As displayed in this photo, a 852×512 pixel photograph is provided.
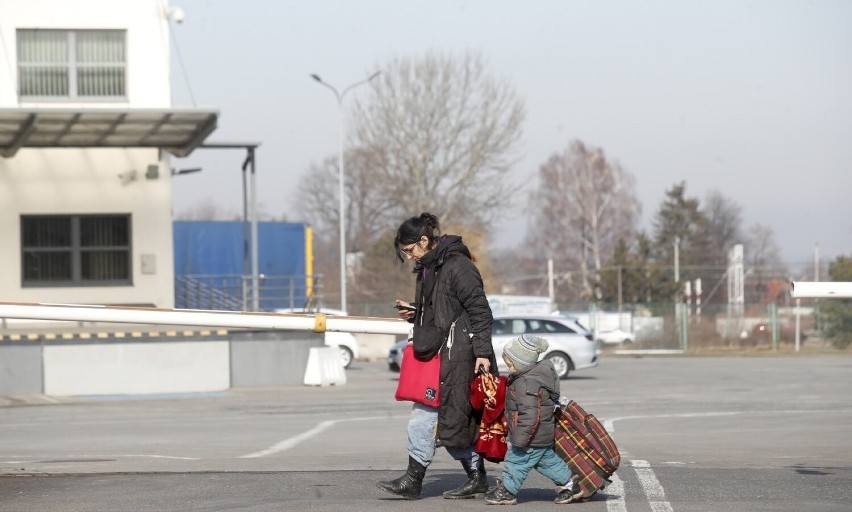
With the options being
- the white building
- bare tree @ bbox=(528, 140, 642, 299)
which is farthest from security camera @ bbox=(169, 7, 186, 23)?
bare tree @ bbox=(528, 140, 642, 299)

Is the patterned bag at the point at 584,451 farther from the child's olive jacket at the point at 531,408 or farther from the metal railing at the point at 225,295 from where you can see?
the metal railing at the point at 225,295

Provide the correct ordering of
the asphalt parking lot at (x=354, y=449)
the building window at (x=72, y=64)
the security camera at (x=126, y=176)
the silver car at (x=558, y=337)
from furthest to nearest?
1. the silver car at (x=558, y=337)
2. the security camera at (x=126, y=176)
3. the building window at (x=72, y=64)
4. the asphalt parking lot at (x=354, y=449)

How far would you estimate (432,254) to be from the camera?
7793 mm

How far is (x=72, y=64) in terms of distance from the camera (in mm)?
26906

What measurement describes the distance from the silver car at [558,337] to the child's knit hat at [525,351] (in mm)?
19756

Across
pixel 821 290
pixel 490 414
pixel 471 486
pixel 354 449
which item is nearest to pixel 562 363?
pixel 354 449

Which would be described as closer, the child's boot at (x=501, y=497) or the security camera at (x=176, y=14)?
the child's boot at (x=501, y=497)

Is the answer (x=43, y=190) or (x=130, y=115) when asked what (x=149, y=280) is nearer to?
(x=43, y=190)

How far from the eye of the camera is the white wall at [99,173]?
87.4 ft

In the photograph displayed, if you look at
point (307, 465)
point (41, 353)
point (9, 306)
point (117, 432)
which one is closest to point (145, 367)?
point (41, 353)

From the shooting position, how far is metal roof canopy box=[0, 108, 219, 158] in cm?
2361

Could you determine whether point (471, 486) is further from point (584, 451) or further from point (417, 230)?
point (417, 230)

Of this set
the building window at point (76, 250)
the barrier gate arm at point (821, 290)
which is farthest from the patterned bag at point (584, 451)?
the building window at point (76, 250)

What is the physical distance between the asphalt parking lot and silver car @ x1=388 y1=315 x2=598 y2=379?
932 mm
